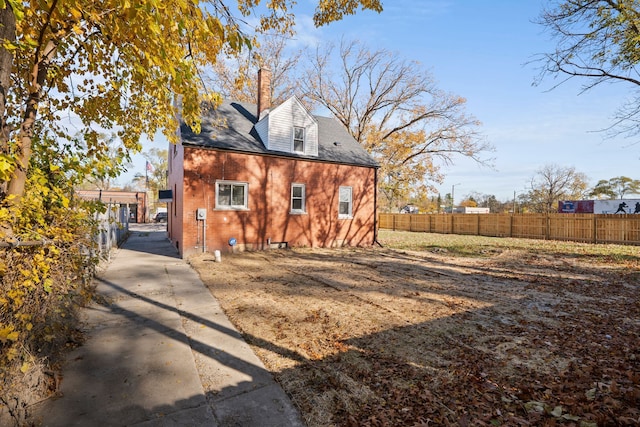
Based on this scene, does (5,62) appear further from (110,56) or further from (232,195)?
(232,195)

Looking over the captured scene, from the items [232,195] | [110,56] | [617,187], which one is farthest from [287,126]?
[617,187]

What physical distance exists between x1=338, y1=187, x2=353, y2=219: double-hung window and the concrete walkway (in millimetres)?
10844

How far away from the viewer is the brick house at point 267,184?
12.0 meters

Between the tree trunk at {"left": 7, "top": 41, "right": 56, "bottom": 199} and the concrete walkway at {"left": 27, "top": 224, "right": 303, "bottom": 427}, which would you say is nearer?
the concrete walkway at {"left": 27, "top": 224, "right": 303, "bottom": 427}

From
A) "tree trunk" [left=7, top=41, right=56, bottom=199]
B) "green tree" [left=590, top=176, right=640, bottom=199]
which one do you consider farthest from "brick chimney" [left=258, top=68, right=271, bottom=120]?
"green tree" [left=590, top=176, right=640, bottom=199]

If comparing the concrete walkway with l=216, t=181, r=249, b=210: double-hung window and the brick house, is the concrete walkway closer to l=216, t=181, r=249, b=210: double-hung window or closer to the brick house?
the brick house

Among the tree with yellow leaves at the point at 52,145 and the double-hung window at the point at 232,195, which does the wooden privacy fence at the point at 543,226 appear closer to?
the double-hung window at the point at 232,195

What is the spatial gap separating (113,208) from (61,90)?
302 inches

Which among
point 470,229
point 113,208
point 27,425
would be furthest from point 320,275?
point 470,229

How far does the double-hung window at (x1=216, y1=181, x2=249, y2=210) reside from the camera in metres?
12.6

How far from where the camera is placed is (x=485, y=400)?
10.2 ft

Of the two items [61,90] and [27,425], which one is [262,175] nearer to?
[61,90]

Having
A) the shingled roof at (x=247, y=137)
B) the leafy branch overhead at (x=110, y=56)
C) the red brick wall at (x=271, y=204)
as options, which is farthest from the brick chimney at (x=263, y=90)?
the leafy branch overhead at (x=110, y=56)

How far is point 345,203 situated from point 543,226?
16.5m
